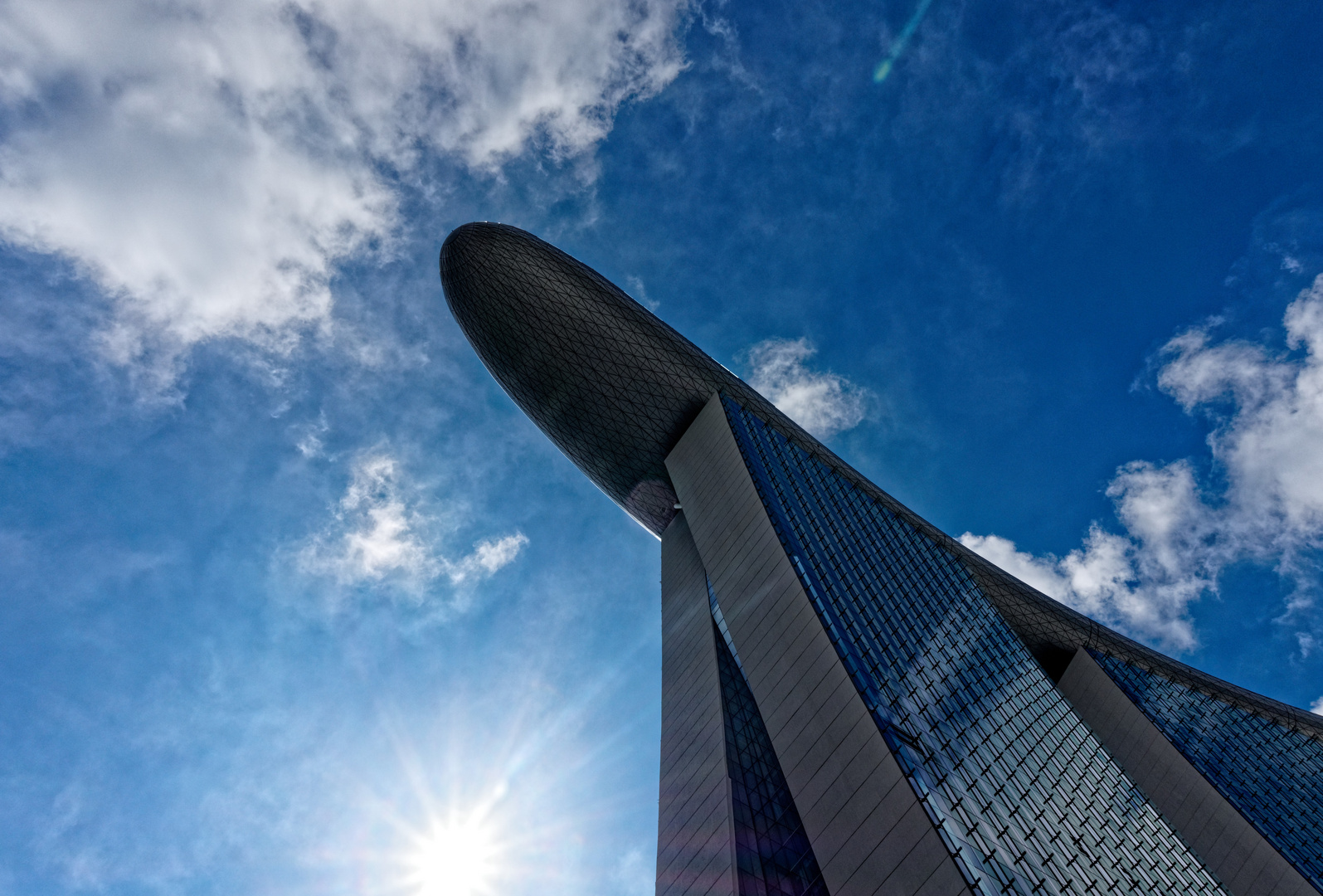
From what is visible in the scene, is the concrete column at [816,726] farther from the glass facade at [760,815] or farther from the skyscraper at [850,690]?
the glass facade at [760,815]

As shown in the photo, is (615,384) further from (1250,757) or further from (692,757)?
(1250,757)

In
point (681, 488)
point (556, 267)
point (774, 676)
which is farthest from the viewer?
point (556, 267)

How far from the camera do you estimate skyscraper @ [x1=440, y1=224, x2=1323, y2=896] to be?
2003 cm

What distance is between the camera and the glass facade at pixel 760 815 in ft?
81.6

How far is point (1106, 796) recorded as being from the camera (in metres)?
29.1

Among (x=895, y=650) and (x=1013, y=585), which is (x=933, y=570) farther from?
Result: (x=895, y=650)

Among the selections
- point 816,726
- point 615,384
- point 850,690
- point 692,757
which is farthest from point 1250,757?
point 615,384

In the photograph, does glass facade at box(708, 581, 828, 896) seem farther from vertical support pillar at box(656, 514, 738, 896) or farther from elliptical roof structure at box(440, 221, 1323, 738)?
elliptical roof structure at box(440, 221, 1323, 738)

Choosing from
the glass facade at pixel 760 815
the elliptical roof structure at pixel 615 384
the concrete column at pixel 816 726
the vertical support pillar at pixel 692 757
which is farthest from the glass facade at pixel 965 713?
the vertical support pillar at pixel 692 757

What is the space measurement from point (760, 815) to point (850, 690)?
918cm

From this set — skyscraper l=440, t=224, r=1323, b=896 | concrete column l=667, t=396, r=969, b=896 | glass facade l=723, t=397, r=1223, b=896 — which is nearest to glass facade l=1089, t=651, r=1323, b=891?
skyscraper l=440, t=224, r=1323, b=896

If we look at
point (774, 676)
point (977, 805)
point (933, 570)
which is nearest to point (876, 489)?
point (933, 570)

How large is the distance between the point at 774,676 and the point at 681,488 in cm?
1734

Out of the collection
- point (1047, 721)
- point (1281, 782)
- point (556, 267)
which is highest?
point (556, 267)
